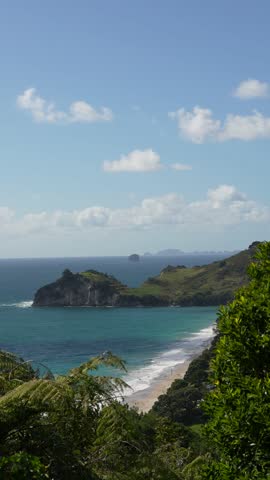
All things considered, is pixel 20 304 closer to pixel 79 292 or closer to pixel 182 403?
pixel 79 292

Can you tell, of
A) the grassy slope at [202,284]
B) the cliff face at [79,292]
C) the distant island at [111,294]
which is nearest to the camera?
the distant island at [111,294]

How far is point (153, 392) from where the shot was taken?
59.5 metres

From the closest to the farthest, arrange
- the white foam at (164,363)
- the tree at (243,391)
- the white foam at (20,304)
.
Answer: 1. the tree at (243,391)
2. the white foam at (164,363)
3. the white foam at (20,304)

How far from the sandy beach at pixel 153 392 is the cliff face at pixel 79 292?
84214 mm

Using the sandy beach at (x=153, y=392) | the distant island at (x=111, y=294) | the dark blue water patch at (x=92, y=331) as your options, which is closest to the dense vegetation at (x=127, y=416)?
the sandy beach at (x=153, y=392)

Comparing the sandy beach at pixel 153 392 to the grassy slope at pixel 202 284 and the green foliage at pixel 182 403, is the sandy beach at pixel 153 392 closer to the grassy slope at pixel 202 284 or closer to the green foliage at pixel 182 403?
the green foliage at pixel 182 403

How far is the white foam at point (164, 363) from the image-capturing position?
206 ft

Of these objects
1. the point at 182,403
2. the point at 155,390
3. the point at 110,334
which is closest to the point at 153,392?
the point at 155,390

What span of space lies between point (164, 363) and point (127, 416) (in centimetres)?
6839

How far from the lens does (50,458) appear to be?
21.0 ft

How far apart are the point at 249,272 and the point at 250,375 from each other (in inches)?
75.6

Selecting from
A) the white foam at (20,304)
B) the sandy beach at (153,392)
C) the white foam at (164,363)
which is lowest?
the sandy beach at (153,392)

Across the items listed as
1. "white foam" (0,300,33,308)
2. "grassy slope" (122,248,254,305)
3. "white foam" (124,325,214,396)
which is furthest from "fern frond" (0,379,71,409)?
"grassy slope" (122,248,254,305)

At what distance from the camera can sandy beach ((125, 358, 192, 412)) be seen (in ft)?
177
